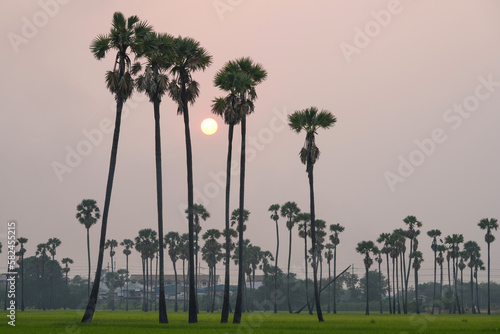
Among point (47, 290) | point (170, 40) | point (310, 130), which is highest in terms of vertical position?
point (170, 40)

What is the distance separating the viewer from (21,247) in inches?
6319

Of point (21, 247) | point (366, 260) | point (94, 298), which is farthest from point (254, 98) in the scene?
point (21, 247)

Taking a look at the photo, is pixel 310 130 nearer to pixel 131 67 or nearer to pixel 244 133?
pixel 244 133

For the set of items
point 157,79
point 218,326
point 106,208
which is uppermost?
point 157,79

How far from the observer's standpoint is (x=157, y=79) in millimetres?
53719

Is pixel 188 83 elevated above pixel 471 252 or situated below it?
above

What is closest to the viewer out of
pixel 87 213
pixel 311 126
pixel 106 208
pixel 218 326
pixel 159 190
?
pixel 106 208

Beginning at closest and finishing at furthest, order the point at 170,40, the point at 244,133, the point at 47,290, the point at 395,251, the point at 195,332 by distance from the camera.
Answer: the point at 195,332, the point at 170,40, the point at 244,133, the point at 395,251, the point at 47,290

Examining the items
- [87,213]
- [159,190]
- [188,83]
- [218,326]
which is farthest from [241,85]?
[87,213]

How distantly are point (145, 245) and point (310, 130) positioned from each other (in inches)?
4126

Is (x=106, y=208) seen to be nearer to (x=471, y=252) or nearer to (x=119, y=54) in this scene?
(x=119, y=54)

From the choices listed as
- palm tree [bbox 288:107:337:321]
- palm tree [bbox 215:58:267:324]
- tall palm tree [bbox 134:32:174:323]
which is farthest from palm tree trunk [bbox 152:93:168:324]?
palm tree [bbox 288:107:337:321]

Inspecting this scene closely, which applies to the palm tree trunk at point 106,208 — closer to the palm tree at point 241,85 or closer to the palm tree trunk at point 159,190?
the palm tree trunk at point 159,190

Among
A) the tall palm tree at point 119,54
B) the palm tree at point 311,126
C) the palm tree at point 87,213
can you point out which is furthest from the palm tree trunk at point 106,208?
the palm tree at point 87,213
